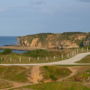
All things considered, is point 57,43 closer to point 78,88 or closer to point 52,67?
point 52,67

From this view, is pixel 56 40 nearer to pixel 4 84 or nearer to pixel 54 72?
pixel 54 72

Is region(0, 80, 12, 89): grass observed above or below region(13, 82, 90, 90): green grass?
below

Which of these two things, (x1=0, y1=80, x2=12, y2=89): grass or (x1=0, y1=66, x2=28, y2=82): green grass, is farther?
(x1=0, y1=66, x2=28, y2=82): green grass

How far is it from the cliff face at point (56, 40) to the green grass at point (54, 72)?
3687 inches

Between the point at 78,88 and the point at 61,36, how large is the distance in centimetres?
11895

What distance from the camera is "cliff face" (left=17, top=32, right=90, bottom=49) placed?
14775cm

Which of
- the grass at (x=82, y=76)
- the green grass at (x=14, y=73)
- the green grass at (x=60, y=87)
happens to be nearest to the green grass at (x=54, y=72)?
the grass at (x=82, y=76)

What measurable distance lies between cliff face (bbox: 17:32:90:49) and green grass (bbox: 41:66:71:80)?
93660 millimetres

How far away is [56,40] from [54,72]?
103 metres

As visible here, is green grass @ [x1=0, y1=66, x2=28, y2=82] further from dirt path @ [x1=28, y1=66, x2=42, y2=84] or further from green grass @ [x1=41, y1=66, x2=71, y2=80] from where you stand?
green grass @ [x1=41, y1=66, x2=71, y2=80]

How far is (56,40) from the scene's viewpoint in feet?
496

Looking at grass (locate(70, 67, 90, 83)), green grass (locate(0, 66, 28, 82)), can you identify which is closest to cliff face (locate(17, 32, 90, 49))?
grass (locate(70, 67, 90, 83))

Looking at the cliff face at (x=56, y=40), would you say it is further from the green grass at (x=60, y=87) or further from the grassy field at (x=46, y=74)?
the green grass at (x=60, y=87)

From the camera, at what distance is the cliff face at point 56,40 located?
148 metres
